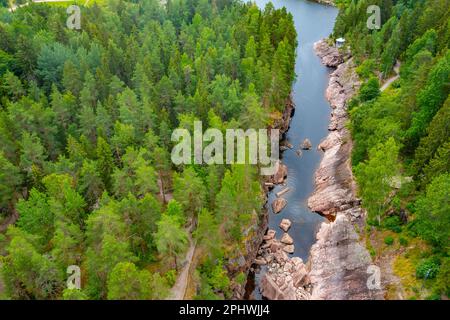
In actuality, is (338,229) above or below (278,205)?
below

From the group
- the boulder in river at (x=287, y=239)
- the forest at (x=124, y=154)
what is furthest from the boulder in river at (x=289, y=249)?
the forest at (x=124, y=154)

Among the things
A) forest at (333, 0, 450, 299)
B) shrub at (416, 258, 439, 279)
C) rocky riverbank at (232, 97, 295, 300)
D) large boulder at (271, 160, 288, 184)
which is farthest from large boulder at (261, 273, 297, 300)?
large boulder at (271, 160, 288, 184)

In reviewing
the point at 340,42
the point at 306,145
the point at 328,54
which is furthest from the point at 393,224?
the point at 340,42

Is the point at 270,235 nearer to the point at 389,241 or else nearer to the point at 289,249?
the point at 289,249

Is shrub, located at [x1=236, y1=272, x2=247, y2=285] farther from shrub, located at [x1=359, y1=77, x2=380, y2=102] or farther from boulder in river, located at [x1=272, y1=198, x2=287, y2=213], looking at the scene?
shrub, located at [x1=359, y1=77, x2=380, y2=102]

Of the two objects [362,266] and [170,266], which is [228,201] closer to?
[170,266]
